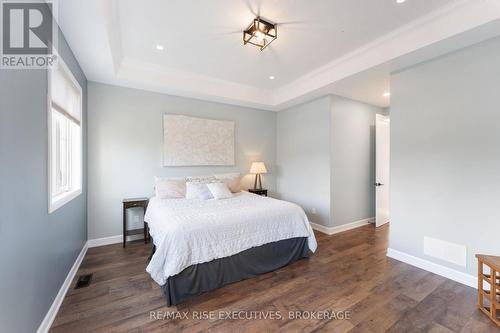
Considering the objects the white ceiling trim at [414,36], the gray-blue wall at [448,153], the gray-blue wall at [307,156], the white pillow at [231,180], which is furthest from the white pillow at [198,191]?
the gray-blue wall at [448,153]

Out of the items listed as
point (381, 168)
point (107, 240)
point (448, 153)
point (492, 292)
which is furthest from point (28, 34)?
point (381, 168)

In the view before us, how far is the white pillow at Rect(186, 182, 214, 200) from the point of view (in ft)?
11.0

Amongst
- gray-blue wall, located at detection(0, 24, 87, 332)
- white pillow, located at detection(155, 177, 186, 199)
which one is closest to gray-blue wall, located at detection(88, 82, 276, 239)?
white pillow, located at detection(155, 177, 186, 199)

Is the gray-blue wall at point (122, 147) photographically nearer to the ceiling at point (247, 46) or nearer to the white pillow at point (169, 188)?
the ceiling at point (247, 46)

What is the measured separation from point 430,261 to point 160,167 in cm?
413

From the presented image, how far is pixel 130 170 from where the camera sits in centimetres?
349

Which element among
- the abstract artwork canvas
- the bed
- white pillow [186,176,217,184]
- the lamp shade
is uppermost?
the abstract artwork canvas

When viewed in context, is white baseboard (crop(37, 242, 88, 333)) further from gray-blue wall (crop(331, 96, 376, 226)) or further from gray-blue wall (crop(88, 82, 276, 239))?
gray-blue wall (crop(331, 96, 376, 226))

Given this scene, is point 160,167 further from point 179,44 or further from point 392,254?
point 392,254

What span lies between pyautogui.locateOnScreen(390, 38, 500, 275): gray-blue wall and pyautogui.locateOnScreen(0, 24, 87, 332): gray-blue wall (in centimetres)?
378

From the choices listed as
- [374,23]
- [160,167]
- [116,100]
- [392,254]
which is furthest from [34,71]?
[392,254]

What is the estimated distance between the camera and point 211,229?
6.95 ft

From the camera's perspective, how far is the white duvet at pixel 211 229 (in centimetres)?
192

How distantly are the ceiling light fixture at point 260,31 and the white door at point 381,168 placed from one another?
2843 mm
